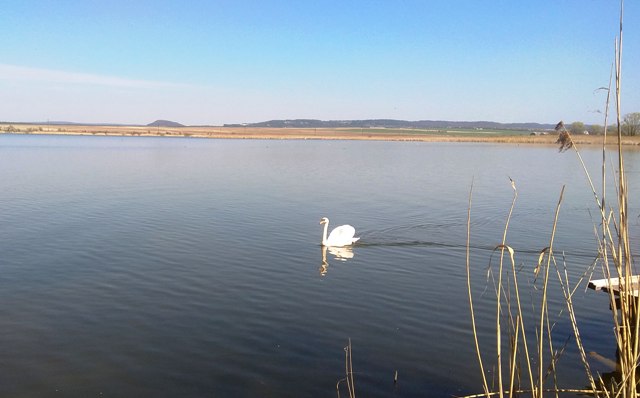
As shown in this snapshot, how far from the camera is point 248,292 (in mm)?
9258

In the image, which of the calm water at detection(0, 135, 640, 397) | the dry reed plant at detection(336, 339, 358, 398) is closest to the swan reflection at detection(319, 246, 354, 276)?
the calm water at detection(0, 135, 640, 397)

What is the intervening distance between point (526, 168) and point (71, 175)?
27148 millimetres

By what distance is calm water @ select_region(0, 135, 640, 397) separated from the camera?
633 cm

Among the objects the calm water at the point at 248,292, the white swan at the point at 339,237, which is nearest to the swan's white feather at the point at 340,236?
the white swan at the point at 339,237

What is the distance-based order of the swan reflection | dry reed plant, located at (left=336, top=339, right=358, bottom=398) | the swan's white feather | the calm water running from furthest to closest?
the swan's white feather < the swan reflection < the calm water < dry reed plant, located at (left=336, top=339, right=358, bottom=398)

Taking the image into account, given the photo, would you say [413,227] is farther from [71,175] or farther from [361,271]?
[71,175]

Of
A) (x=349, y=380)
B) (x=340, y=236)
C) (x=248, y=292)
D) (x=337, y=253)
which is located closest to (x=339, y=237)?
(x=340, y=236)

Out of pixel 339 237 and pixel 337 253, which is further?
pixel 339 237

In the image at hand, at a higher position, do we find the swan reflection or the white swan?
the white swan

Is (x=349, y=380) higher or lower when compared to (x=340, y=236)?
lower

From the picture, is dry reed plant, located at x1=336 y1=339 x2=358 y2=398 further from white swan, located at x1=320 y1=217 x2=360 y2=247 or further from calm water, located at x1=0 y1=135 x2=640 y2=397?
white swan, located at x1=320 y1=217 x2=360 y2=247

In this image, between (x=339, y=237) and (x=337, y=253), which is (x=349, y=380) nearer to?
(x=337, y=253)

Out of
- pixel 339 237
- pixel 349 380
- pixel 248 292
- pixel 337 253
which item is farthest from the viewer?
pixel 339 237

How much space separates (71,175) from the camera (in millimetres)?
26344
